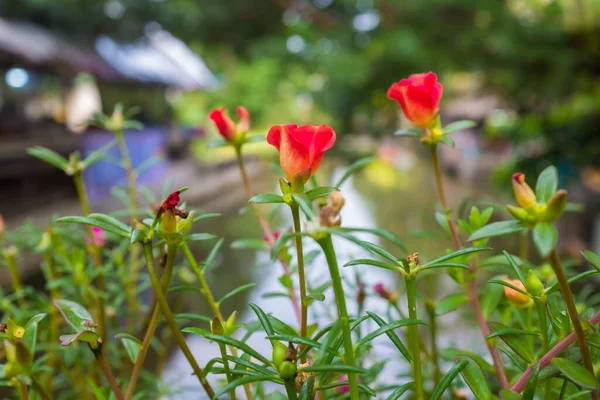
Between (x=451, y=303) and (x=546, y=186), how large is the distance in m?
0.13

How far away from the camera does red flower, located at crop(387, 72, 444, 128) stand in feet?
0.80

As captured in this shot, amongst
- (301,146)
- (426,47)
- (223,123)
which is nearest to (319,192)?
(301,146)

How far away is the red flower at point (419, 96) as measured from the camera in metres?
0.24

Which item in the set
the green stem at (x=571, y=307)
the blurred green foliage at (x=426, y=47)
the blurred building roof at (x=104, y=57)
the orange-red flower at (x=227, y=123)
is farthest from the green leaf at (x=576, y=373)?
the blurred building roof at (x=104, y=57)

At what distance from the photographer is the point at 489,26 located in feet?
4.58

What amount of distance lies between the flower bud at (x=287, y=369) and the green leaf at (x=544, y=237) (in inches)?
3.7

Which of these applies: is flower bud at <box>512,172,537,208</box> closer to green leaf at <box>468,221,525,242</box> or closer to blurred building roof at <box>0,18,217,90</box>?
green leaf at <box>468,221,525,242</box>

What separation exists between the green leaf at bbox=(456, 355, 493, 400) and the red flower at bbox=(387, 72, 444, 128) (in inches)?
5.3

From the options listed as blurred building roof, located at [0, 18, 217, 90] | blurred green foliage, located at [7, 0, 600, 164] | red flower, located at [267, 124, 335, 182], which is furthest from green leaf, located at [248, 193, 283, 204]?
blurred building roof, located at [0, 18, 217, 90]

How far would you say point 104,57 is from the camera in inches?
110

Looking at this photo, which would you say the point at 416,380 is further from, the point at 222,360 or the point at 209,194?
the point at 209,194

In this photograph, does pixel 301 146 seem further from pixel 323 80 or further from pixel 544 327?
pixel 323 80

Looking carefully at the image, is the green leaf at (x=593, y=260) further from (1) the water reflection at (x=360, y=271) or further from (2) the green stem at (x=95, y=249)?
(2) the green stem at (x=95, y=249)

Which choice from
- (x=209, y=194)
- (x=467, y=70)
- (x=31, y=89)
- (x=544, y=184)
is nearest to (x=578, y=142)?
(x=467, y=70)
